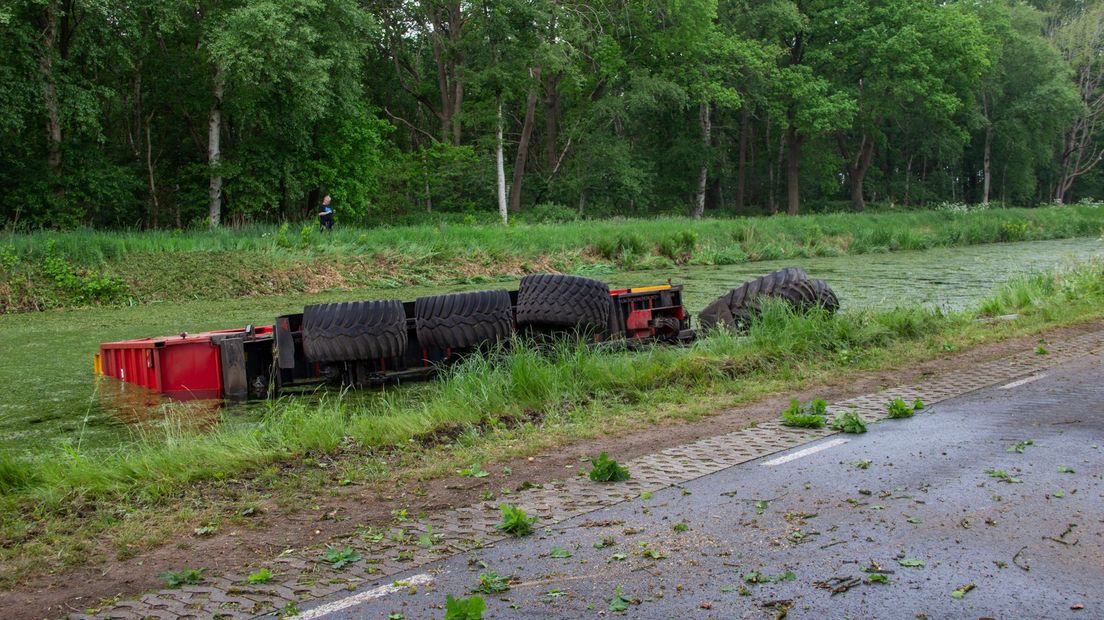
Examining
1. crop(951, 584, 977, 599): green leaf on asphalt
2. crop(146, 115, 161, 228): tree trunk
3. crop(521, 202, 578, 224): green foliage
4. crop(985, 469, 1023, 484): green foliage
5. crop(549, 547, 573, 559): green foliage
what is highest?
crop(146, 115, 161, 228): tree trunk

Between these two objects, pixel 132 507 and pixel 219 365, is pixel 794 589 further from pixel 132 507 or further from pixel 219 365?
pixel 219 365

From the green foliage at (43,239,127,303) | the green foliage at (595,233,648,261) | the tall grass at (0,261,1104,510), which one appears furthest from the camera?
the green foliage at (595,233,648,261)

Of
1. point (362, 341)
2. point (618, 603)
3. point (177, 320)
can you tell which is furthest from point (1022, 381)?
point (177, 320)

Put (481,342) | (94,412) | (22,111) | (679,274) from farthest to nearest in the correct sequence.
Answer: (22,111)
(679,274)
(481,342)
(94,412)

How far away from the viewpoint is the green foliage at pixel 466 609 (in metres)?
4.19

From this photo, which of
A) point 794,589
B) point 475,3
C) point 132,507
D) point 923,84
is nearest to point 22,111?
point 475,3

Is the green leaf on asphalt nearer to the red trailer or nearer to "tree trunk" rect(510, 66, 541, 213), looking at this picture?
A: the red trailer

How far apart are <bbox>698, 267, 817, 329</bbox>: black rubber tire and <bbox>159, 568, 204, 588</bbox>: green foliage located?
895 cm

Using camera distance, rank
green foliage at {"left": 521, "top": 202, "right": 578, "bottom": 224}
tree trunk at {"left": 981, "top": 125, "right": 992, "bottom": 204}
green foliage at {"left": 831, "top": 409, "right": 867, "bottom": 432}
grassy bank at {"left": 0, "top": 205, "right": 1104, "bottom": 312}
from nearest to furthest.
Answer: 1. green foliage at {"left": 831, "top": 409, "right": 867, "bottom": 432}
2. grassy bank at {"left": 0, "top": 205, "right": 1104, "bottom": 312}
3. green foliage at {"left": 521, "top": 202, "right": 578, "bottom": 224}
4. tree trunk at {"left": 981, "top": 125, "right": 992, "bottom": 204}

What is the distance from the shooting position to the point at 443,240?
96.7 ft

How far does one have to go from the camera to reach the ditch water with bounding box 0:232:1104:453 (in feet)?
32.7

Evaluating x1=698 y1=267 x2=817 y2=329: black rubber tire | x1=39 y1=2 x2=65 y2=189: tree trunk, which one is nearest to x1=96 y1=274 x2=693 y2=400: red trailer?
x1=698 y1=267 x2=817 y2=329: black rubber tire

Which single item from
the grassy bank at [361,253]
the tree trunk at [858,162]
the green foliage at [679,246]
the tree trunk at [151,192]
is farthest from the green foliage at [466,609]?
the tree trunk at [858,162]

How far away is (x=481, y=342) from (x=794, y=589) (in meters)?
7.17
